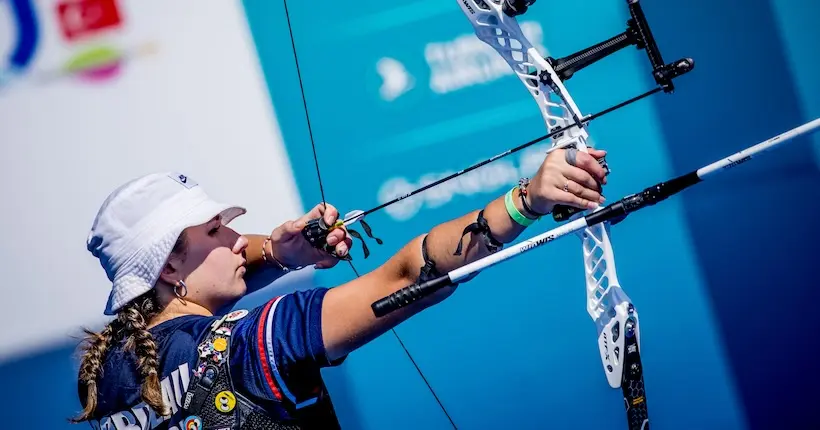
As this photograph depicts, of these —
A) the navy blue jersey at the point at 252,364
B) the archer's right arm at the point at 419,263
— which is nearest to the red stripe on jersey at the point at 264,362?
the navy blue jersey at the point at 252,364

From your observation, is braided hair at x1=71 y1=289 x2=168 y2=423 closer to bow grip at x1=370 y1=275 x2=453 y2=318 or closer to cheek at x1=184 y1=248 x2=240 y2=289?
cheek at x1=184 y1=248 x2=240 y2=289

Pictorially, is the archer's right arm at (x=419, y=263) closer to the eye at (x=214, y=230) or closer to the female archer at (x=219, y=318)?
the female archer at (x=219, y=318)

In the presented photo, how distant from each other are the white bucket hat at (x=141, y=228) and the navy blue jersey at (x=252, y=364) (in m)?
0.12

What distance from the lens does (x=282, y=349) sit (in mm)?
1387

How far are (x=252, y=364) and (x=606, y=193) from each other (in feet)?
4.03

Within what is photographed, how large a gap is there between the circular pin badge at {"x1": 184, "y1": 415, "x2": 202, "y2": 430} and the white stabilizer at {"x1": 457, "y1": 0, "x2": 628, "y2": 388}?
744 mm

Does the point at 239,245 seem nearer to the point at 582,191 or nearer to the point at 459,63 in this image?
the point at 582,191

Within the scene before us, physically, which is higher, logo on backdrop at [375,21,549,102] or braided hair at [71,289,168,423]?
logo on backdrop at [375,21,549,102]

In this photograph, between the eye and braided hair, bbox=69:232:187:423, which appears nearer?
braided hair, bbox=69:232:187:423

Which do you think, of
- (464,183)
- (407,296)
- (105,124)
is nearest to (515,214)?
(407,296)

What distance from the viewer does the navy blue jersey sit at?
1.39 m

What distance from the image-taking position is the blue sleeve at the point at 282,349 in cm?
139

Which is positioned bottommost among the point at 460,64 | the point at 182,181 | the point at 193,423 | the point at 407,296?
the point at 193,423

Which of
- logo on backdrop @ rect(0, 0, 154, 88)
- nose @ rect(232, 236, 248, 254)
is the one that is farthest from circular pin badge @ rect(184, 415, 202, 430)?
logo on backdrop @ rect(0, 0, 154, 88)
